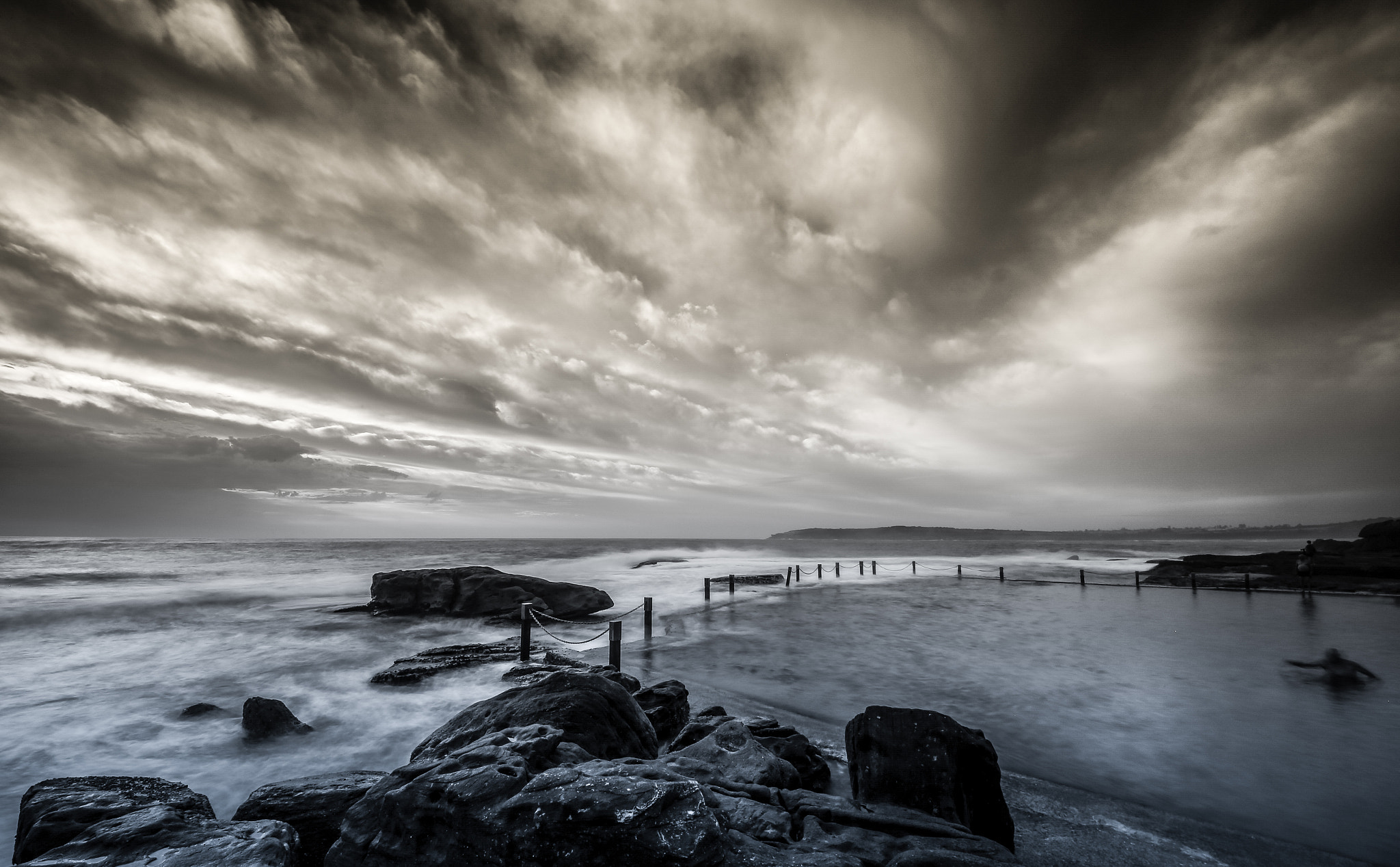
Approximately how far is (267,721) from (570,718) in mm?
6139

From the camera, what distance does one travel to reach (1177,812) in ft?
20.8

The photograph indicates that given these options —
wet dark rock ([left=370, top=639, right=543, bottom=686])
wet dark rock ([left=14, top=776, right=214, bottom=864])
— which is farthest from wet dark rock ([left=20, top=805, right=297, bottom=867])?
wet dark rock ([left=370, top=639, right=543, bottom=686])

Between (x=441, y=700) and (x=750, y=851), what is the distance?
8541 millimetres

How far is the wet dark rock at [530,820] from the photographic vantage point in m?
3.40

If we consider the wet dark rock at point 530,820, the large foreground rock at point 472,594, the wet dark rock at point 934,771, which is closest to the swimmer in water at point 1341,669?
the wet dark rock at point 934,771

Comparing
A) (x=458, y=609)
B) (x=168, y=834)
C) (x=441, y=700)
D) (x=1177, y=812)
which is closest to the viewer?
(x=168, y=834)

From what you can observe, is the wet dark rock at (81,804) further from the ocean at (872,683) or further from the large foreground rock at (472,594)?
the large foreground rock at (472,594)

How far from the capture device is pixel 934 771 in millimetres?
4863

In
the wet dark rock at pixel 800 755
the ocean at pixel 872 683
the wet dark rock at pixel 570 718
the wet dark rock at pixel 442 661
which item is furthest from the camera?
the wet dark rock at pixel 442 661

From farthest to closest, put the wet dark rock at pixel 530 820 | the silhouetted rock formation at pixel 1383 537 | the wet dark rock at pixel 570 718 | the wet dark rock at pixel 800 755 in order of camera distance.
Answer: the silhouetted rock formation at pixel 1383 537
the wet dark rock at pixel 800 755
the wet dark rock at pixel 570 718
the wet dark rock at pixel 530 820

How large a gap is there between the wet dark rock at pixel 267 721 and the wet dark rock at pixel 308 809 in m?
4.51

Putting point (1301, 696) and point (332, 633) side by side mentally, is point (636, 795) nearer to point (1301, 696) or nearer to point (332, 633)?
point (1301, 696)

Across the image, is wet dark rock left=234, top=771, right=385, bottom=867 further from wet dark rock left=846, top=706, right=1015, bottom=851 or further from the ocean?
wet dark rock left=846, top=706, right=1015, bottom=851

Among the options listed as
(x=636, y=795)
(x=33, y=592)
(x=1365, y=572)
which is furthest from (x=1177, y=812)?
(x=33, y=592)
